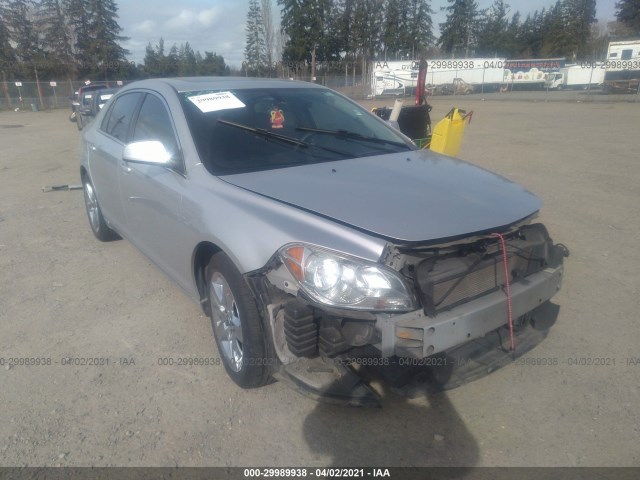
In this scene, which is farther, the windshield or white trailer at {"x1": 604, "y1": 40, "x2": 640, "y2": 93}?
white trailer at {"x1": 604, "y1": 40, "x2": 640, "y2": 93}

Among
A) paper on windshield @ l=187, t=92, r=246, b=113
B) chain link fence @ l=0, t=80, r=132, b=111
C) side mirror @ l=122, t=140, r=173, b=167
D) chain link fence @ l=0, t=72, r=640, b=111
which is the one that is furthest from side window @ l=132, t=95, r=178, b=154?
chain link fence @ l=0, t=80, r=132, b=111

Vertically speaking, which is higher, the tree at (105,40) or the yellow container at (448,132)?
the tree at (105,40)

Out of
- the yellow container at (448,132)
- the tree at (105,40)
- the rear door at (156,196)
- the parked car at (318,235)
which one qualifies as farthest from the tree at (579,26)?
the rear door at (156,196)

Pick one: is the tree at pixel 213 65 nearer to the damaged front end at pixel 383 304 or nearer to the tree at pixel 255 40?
the tree at pixel 255 40

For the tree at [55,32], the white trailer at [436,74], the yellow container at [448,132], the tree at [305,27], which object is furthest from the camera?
the tree at [305,27]

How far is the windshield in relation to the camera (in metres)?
3.10

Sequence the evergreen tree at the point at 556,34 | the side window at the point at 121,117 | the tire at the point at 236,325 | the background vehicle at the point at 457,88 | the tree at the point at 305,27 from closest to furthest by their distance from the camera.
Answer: the tire at the point at 236,325 < the side window at the point at 121,117 < the background vehicle at the point at 457,88 < the tree at the point at 305,27 < the evergreen tree at the point at 556,34

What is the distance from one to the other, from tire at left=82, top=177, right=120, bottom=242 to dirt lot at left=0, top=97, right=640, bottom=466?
32 centimetres

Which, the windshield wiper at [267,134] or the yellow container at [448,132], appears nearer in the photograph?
the windshield wiper at [267,134]

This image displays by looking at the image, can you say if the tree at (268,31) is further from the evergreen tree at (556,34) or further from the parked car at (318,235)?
the parked car at (318,235)

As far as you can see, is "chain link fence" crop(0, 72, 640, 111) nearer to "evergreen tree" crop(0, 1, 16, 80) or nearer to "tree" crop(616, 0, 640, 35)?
"evergreen tree" crop(0, 1, 16, 80)

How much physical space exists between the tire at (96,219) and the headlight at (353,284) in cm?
367

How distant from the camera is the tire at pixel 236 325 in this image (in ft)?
8.32

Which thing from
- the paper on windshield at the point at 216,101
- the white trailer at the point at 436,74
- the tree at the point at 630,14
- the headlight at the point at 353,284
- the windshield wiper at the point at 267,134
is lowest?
the headlight at the point at 353,284
